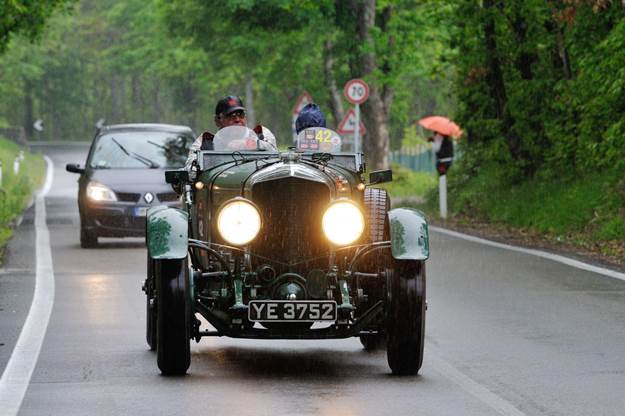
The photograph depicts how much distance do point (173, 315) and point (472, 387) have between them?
71.3 inches

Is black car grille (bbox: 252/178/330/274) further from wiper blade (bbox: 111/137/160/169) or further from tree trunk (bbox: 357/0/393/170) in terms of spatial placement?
tree trunk (bbox: 357/0/393/170)

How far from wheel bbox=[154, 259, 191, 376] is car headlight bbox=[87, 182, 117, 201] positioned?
40.0 ft

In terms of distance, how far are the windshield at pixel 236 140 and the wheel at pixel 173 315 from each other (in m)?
1.66

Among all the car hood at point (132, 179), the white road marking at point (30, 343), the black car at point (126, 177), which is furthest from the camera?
the car hood at point (132, 179)

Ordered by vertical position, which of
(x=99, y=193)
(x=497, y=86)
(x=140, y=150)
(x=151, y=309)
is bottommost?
(x=151, y=309)

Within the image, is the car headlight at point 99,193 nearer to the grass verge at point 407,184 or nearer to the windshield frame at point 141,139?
the windshield frame at point 141,139

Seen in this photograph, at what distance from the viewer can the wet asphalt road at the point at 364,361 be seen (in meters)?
8.40

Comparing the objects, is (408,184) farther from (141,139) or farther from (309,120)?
(309,120)

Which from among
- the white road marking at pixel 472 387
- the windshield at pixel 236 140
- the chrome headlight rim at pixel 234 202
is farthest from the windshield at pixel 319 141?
the white road marking at pixel 472 387

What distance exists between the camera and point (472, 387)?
8.96 meters

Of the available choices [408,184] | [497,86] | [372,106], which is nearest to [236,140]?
[497,86]

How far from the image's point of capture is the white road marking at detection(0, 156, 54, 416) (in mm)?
8680

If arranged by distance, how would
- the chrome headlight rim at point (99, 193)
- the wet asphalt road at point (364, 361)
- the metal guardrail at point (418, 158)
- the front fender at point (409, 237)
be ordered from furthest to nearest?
the metal guardrail at point (418, 158) < the chrome headlight rim at point (99, 193) < the front fender at point (409, 237) < the wet asphalt road at point (364, 361)

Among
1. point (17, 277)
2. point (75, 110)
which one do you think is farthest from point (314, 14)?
point (75, 110)
